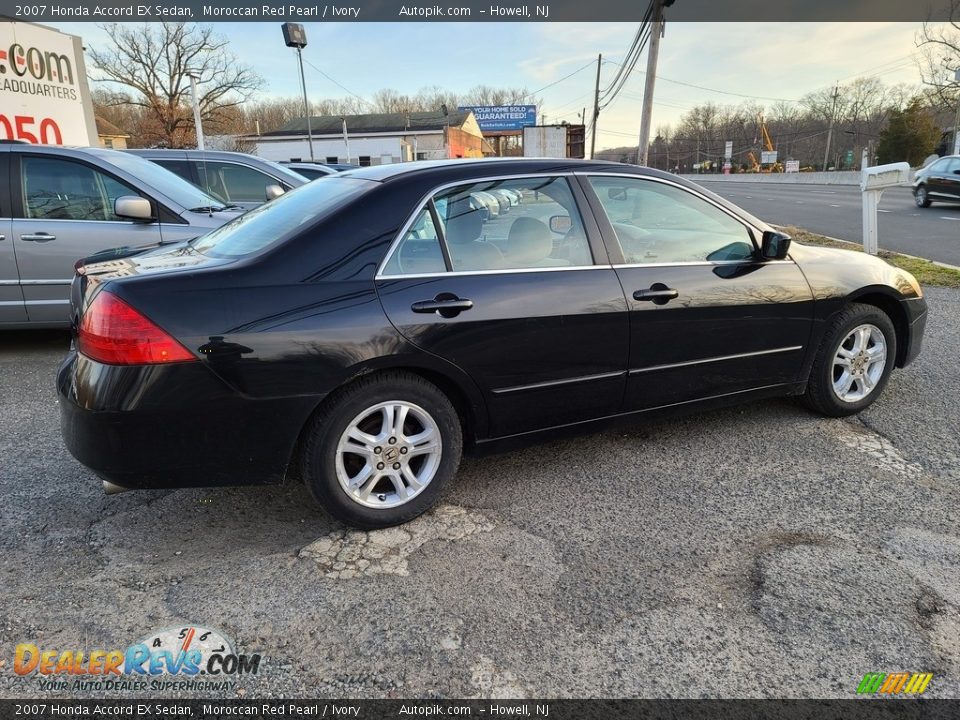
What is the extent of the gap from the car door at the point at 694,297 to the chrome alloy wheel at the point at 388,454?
3.62 feet

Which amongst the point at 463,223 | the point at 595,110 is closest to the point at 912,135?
the point at 595,110

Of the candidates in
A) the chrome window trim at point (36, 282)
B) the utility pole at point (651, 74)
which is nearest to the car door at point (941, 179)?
the utility pole at point (651, 74)

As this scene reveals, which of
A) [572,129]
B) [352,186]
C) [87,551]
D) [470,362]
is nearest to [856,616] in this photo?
[470,362]

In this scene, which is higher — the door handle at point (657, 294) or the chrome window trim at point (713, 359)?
the door handle at point (657, 294)

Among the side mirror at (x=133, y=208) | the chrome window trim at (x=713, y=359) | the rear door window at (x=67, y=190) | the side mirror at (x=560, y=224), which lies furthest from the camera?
the rear door window at (x=67, y=190)

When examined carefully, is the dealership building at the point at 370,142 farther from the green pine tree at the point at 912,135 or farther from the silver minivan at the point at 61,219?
the silver minivan at the point at 61,219

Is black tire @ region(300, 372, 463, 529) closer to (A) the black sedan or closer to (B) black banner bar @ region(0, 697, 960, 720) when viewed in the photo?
(B) black banner bar @ region(0, 697, 960, 720)

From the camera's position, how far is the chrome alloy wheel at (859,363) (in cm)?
393

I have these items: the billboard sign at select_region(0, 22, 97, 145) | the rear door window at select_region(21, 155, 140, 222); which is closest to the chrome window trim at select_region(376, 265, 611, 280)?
the rear door window at select_region(21, 155, 140, 222)

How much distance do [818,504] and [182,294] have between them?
2.90m

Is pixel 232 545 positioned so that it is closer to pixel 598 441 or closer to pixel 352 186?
pixel 352 186

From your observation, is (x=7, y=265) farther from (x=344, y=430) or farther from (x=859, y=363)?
(x=859, y=363)

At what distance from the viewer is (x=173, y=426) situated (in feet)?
8.06

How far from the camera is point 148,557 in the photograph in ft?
8.74
